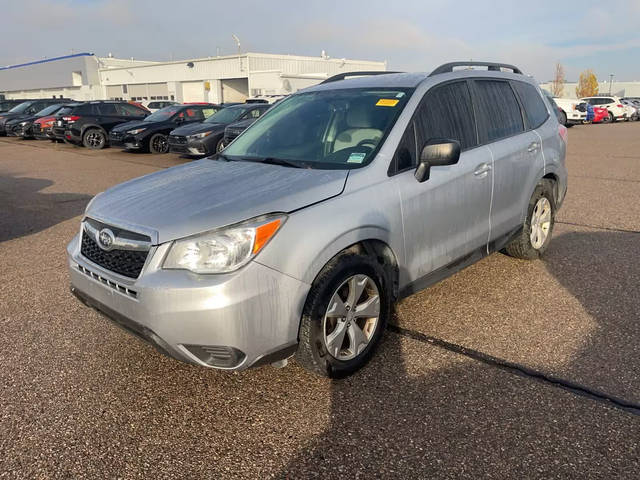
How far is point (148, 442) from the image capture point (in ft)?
8.55

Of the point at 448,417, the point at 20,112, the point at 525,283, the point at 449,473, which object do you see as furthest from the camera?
the point at 20,112

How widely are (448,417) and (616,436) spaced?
2.58 ft

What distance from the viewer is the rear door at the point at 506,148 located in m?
4.24

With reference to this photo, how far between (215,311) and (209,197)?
705 millimetres

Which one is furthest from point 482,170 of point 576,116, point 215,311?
point 576,116

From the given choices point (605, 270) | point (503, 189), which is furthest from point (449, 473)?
point (605, 270)

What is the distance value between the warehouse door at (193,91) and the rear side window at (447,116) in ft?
189

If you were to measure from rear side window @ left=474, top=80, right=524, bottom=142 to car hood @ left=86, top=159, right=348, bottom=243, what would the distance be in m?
1.72

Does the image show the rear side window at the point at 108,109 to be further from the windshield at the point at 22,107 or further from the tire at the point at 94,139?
the windshield at the point at 22,107

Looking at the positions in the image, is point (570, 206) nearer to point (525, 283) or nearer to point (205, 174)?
point (525, 283)

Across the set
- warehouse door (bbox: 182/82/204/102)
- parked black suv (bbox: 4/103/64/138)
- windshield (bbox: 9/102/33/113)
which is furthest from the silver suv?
warehouse door (bbox: 182/82/204/102)

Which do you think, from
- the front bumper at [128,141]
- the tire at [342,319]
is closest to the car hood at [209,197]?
the tire at [342,319]

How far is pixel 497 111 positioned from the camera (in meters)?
4.45

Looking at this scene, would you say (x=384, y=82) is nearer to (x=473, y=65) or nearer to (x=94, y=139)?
(x=473, y=65)
